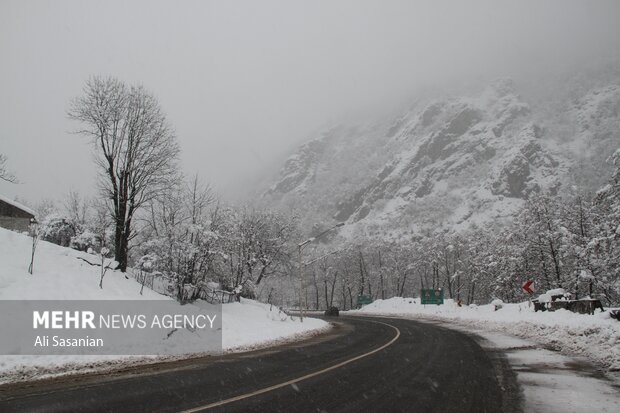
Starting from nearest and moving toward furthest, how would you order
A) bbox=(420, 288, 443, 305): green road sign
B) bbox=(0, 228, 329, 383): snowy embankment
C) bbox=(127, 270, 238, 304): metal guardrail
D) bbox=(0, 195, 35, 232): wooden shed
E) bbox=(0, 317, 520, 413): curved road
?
bbox=(0, 317, 520, 413): curved road < bbox=(0, 228, 329, 383): snowy embankment < bbox=(127, 270, 238, 304): metal guardrail < bbox=(0, 195, 35, 232): wooden shed < bbox=(420, 288, 443, 305): green road sign

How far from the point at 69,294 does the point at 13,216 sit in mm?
19156

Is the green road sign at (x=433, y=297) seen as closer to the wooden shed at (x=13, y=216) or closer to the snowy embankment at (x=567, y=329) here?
the snowy embankment at (x=567, y=329)

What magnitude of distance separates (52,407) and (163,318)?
542 inches

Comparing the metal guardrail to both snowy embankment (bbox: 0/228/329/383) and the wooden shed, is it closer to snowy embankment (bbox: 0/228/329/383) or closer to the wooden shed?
snowy embankment (bbox: 0/228/329/383)

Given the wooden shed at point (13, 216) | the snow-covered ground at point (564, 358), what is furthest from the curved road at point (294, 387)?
the wooden shed at point (13, 216)

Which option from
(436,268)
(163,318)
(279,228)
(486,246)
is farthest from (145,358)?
(436,268)

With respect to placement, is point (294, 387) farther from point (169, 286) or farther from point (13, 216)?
point (13, 216)

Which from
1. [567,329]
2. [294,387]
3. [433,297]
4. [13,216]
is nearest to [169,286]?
[13,216]

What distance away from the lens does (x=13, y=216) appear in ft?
106

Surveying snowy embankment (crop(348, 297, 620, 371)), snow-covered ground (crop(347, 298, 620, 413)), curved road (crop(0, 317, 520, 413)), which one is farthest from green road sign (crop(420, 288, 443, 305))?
curved road (crop(0, 317, 520, 413))

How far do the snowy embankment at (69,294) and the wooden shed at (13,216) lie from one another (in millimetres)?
12251

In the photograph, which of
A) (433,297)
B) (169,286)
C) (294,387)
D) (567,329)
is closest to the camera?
(294,387)

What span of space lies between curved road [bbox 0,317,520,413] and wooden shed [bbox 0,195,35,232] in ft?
83.6

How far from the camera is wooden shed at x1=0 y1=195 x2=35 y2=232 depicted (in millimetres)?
31344
